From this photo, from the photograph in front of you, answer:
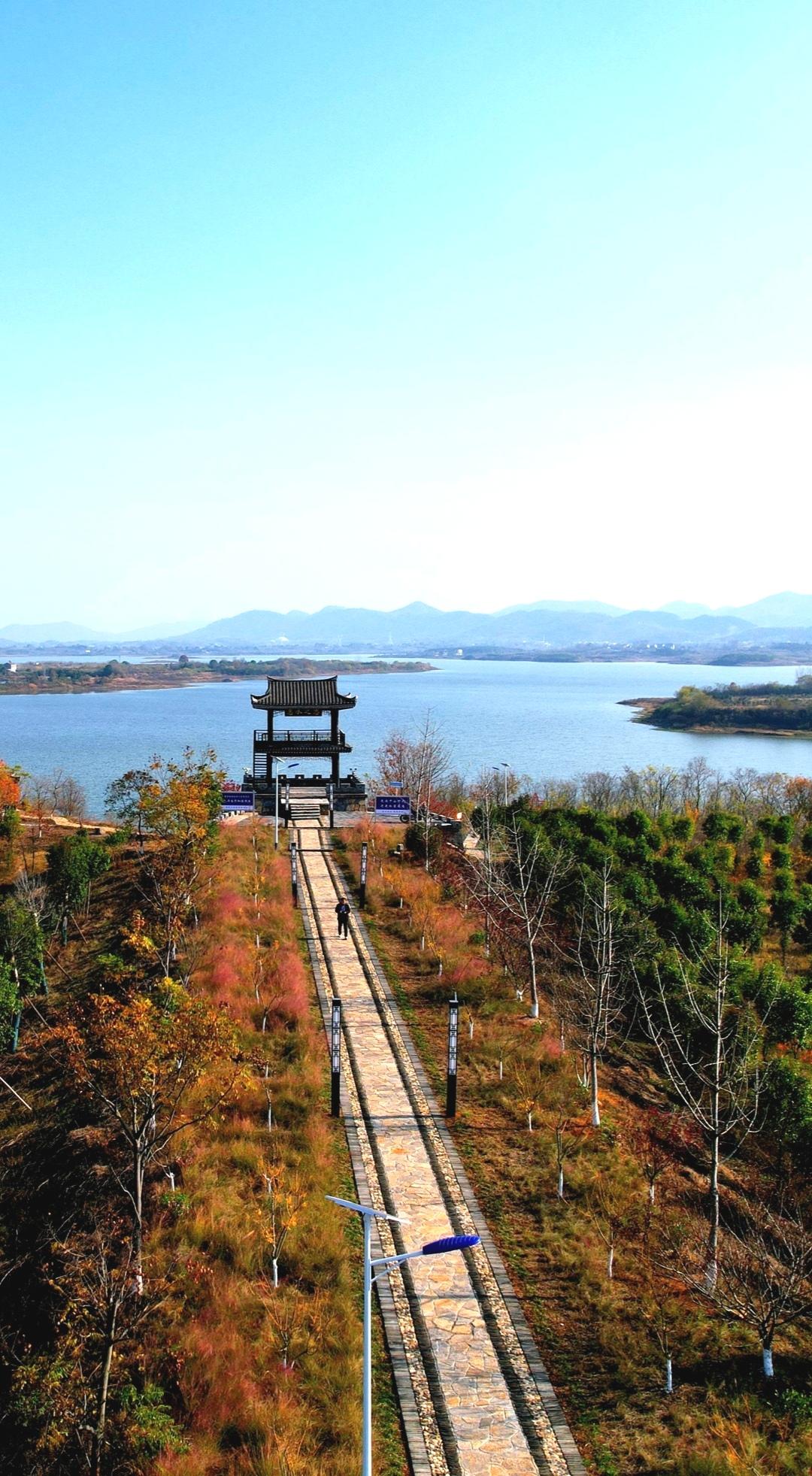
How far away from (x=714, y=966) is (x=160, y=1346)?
44.4 feet

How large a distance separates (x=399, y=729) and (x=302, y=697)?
207 ft

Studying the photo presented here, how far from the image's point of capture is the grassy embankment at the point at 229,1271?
34.1ft

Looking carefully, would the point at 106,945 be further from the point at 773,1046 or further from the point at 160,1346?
the point at 773,1046

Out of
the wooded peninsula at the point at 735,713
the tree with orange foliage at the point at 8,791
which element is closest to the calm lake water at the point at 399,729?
the wooded peninsula at the point at 735,713

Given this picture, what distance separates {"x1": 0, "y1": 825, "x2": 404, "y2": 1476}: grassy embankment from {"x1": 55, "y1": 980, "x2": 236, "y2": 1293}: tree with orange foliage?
30.7 inches

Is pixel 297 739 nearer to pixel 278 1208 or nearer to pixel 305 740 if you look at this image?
pixel 305 740

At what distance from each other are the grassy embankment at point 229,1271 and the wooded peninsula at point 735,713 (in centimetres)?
10662

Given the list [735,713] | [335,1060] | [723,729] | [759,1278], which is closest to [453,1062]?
[335,1060]

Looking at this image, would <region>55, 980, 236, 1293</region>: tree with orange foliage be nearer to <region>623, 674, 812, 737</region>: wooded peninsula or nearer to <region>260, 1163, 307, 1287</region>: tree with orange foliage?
<region>260, 1163, 307, 1287</region>: tree with orange foliage

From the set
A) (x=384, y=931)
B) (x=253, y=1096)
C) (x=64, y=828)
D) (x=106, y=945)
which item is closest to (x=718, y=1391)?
(x=253, y=1096)

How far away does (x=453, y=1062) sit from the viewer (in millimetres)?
16938

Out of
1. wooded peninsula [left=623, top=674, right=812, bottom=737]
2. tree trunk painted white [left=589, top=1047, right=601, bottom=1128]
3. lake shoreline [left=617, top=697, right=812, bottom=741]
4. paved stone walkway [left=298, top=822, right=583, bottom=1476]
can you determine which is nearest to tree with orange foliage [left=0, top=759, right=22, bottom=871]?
paved stone walkway [left=298, top=822, right=583, bottom=1476]

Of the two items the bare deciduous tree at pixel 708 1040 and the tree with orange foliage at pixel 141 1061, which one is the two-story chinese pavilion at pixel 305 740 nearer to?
the bare deciduous tree at pixel 708 1040

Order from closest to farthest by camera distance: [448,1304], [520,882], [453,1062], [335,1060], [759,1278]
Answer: [448,1304], [759,1278], [335,1060], [453,1062], [520,882]
